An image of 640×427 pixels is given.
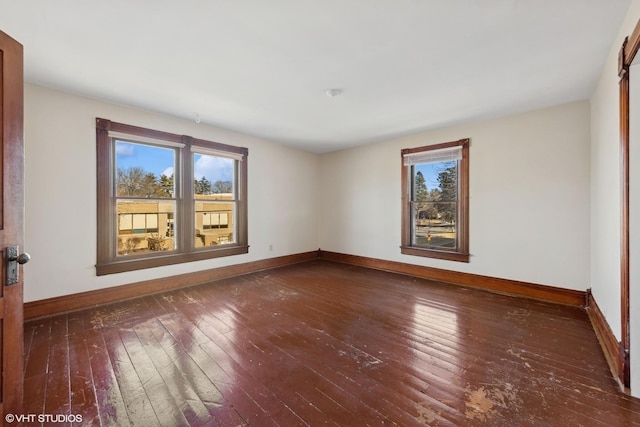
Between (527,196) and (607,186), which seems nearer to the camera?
(607,186)

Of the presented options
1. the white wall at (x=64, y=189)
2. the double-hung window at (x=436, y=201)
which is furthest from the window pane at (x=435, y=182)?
the white wall at (x=64, y=189)

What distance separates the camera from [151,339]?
244 centimetres

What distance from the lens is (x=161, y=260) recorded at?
382 centimetres

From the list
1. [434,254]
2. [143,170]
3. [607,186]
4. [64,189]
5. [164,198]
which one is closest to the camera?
[607,186]

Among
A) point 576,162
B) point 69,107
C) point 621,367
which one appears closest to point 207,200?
point 69,107

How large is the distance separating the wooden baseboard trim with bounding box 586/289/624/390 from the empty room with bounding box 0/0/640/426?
0.03 metres

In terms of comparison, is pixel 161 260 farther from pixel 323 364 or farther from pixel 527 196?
pixel 527 196

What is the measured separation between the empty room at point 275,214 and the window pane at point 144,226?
0.02 metres

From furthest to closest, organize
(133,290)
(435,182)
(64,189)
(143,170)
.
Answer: (435,182) < (143,170) < (133,290) < (64,189)

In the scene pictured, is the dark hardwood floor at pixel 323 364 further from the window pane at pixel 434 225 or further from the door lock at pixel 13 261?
the window pane at pixel 434 225

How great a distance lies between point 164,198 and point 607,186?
5107 mm

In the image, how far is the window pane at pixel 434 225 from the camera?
4398 mm

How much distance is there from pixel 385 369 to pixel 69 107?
430 centimetres

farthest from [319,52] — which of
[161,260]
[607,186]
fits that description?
[161,260]
